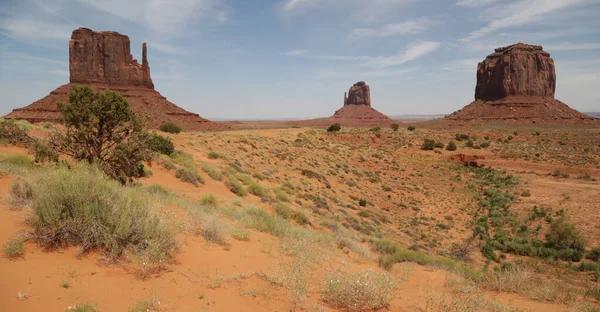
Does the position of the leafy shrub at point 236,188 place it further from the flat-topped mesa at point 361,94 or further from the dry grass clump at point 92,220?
the flat-topped mesa at point 361,94

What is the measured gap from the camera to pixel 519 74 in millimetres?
101875

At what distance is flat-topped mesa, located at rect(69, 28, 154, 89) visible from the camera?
74056mm

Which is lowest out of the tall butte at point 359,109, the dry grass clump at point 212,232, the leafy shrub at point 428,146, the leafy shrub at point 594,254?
the leafy shrub at point 594,254

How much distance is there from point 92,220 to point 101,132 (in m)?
5.81

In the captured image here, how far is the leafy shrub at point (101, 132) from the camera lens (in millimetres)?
9156

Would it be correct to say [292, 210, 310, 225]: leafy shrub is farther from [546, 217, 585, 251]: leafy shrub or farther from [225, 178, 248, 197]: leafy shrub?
[546, 217, 585, 251]: leafy shrub

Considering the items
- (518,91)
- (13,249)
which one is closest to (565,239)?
(13,249)

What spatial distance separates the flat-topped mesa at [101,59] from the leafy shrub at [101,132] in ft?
260

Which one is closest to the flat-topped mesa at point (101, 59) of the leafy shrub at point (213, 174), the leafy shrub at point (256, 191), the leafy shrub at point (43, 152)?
the leafy shrub at point (213, 174)

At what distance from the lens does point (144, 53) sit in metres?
85.2

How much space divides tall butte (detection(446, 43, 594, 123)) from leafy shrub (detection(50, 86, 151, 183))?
102m

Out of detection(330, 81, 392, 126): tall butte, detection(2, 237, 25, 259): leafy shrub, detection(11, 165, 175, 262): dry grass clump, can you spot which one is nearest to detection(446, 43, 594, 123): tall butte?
detection(330, 81, 392, 126): tall butte

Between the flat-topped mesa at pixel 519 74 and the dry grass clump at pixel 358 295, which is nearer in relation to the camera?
the dry grass clump at pixel 358 295

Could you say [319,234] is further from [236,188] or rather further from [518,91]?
[518,91]
